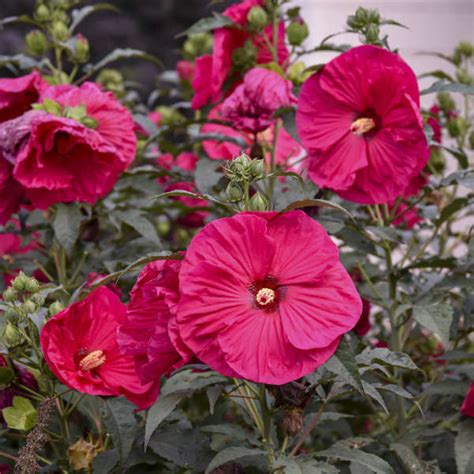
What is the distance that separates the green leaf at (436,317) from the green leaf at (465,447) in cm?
15

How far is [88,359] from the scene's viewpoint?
3.97ft

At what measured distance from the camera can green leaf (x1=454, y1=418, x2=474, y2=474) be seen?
49.5 inches

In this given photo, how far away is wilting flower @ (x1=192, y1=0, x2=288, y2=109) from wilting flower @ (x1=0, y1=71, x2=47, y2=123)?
321 mm

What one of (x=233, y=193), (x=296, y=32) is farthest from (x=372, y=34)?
(x=233, y=193)

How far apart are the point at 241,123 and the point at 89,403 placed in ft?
1.73

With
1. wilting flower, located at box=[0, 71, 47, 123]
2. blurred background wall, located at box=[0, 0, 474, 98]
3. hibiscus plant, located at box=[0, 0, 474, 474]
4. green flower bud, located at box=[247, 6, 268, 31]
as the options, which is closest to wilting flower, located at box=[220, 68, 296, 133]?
hibiscus plant, located at box=[0, 0, 474, 474]

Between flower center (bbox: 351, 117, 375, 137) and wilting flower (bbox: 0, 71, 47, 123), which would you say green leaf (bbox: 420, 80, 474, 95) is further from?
wilting flower (bbox: 0, 71, 47, 123)

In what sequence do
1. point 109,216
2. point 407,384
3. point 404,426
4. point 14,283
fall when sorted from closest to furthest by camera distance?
point 14,283, point 404,426, point 109,216, point 407,384

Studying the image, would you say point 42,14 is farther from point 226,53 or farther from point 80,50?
point 226,53

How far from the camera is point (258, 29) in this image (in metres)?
1.66

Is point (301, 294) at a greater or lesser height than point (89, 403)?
greater

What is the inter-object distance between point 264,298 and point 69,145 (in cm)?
56

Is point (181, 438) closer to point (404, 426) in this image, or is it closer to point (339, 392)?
point (339, 392)

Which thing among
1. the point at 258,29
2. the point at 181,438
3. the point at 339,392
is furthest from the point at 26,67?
the point at 339,392
